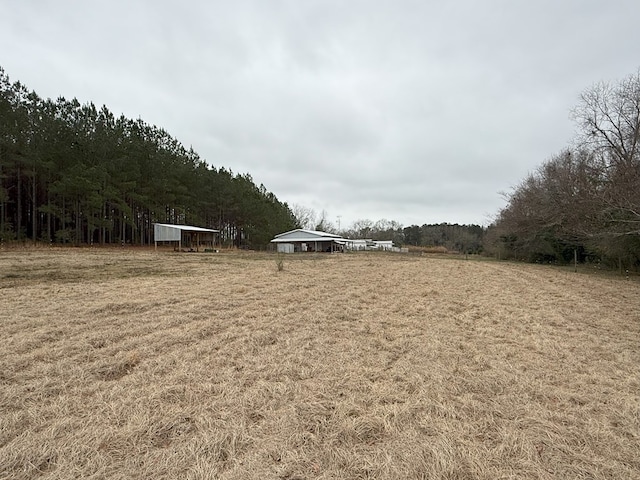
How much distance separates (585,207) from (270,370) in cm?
1664

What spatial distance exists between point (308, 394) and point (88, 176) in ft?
88.7

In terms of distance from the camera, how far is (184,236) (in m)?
29.2

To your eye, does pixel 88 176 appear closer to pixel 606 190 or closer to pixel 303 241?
pixel 303 241

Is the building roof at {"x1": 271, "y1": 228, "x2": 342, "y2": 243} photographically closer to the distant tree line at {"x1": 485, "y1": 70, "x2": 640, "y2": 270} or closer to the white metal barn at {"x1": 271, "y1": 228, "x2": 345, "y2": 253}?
the white metal barn at {"x1": 271, "y1": 228, "x2": 345, "y2": 253}

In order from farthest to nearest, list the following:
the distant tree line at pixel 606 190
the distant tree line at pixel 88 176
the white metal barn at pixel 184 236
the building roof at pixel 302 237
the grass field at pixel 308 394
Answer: the building roof at pixel 302 237 < the white metal barn at pixel 184 236 < the distant tree line at pixel 88 176 < the distant tree line at pixel 606 190 < the grass field at pixel 308 394

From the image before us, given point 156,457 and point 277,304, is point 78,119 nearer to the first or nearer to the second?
point 277,304

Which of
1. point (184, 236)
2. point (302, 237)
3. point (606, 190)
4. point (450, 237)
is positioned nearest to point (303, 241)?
point (302, 237)

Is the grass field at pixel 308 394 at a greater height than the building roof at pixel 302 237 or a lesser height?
lesser

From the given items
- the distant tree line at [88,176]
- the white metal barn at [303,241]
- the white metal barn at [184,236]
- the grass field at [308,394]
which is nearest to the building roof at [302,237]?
the white metal barn at [303,241]

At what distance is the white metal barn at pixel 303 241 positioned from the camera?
1567 inches

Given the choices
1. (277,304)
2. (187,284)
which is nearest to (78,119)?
(187,284)

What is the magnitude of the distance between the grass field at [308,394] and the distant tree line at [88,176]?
21407 mm

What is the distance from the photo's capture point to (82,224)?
27750 mm

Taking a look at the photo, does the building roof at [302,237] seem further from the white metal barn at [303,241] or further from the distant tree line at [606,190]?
the distant tree line at [606,190]
